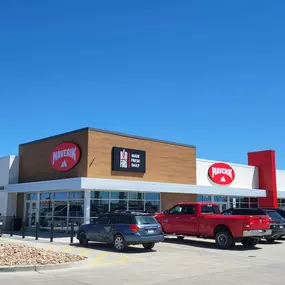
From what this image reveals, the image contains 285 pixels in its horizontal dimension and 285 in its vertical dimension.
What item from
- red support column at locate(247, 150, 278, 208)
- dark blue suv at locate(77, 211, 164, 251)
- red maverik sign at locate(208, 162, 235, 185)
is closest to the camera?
dark blue suv at locate(77, 211, 164, 251)

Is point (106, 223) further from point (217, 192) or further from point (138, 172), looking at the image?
point (217, 192)

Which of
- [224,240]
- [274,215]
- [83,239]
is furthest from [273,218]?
[83,239]

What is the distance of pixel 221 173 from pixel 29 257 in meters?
23.7

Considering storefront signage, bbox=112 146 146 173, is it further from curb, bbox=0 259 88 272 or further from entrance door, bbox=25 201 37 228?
curb, bbox=0 259 88 272

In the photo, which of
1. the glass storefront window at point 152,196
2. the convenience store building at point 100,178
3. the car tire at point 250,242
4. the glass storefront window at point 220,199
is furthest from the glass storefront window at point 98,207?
the glass storefront window at point 220,199

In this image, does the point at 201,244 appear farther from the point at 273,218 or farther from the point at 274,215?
the point at 274,215

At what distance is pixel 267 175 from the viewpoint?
38062mm

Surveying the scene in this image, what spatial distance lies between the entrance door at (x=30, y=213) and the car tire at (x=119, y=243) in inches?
481

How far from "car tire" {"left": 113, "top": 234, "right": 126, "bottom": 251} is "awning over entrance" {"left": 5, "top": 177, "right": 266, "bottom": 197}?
5982 mm

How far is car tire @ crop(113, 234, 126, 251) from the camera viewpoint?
17.0 m

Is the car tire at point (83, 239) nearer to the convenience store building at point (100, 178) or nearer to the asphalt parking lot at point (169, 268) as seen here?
the asphalt parking lot at point (169, 268)

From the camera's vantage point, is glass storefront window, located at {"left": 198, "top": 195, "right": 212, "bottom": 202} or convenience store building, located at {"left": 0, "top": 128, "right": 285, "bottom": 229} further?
glass storefront window, located at {"left": 198, "top": 195, "right": 212, "bottom": 202}

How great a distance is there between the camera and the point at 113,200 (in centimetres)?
2542

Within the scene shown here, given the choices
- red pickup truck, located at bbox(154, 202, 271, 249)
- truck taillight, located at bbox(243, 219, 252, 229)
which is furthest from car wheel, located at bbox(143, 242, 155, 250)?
truck taillight, located at bbox(243, 219, 252, 229)
